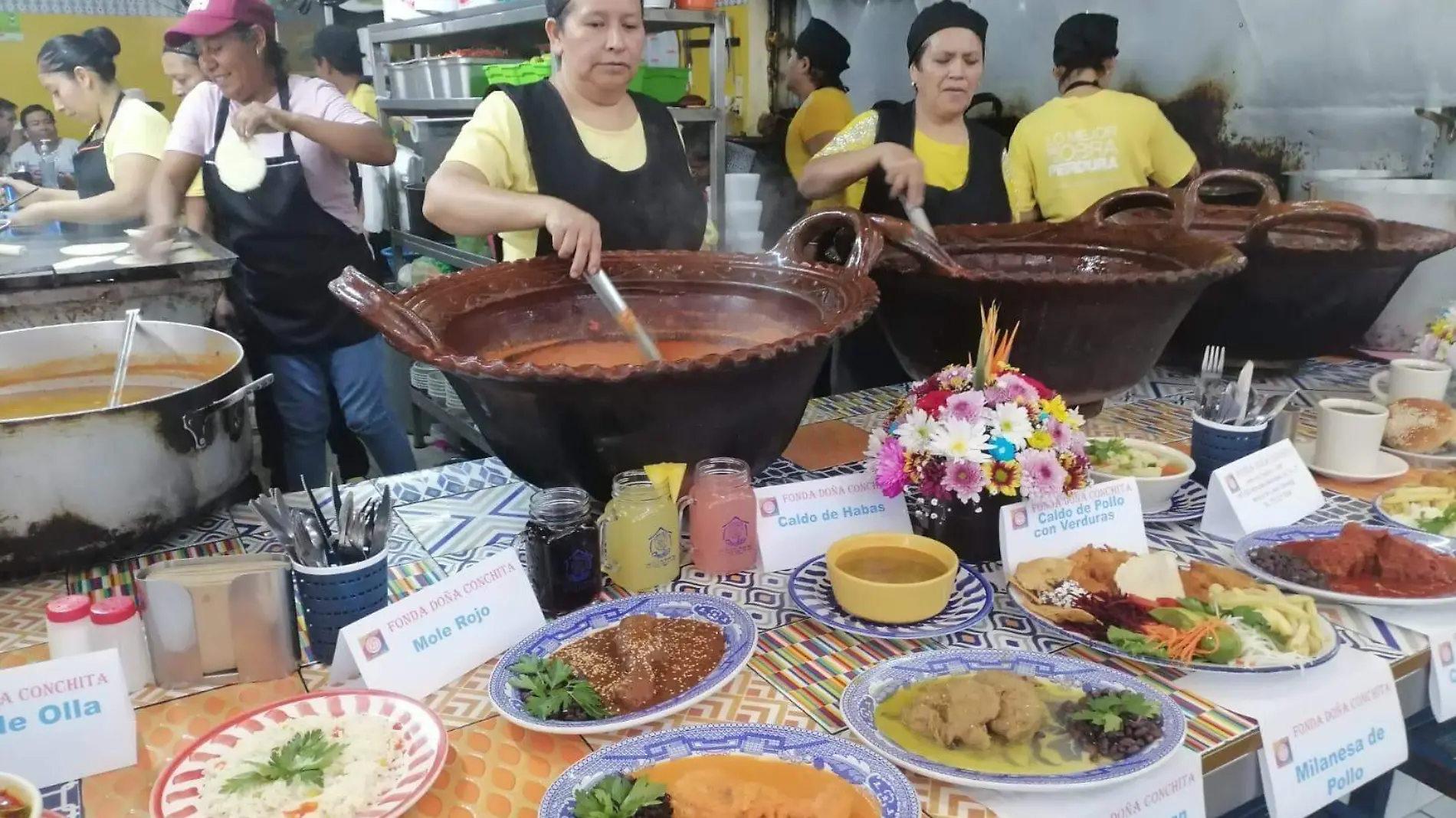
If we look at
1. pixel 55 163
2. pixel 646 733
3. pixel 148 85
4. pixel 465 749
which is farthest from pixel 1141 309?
pixel 148 85

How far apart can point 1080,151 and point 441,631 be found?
2.44 m

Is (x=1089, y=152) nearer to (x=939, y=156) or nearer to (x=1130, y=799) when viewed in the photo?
(x=939, y=156)

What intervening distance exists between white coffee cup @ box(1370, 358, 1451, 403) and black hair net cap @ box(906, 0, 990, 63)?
1164 mm

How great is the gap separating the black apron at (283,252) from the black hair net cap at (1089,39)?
2254mm

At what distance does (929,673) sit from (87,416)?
1.02 meters

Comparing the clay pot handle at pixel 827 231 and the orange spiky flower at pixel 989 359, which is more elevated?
the clay pot handle at pixel 827 231

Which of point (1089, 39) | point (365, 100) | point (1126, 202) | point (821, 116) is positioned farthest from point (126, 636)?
point (365, 100)

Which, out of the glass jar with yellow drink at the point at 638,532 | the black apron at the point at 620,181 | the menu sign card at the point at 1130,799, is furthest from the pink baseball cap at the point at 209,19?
the menu sign card at the point at 1130,799

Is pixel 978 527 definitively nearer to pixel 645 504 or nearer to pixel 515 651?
pixel 645 504

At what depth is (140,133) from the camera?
2.91 metres

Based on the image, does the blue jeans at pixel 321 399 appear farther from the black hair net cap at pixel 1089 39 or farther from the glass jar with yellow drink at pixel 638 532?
the black hair net cap at pixel 1089 39

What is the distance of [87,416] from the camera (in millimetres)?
1142

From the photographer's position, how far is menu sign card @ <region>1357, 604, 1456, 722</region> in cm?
113

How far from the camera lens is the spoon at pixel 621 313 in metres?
1.39
